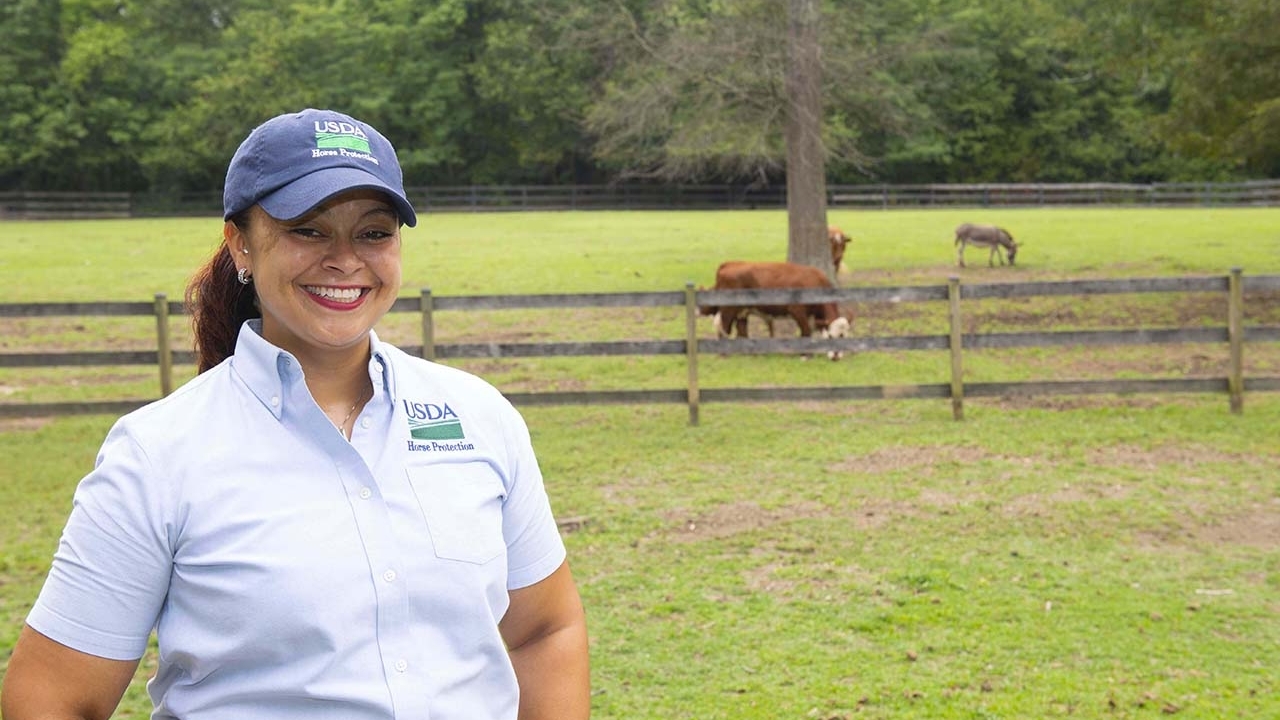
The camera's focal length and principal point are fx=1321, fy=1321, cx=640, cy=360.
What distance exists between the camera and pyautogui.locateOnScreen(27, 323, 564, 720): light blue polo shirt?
183cm

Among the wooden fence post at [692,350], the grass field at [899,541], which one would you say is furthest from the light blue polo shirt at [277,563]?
the wooden fence post at [692,350]

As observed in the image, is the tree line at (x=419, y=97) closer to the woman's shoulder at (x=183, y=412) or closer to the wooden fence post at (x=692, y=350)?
the wooden fence post at (x=692, y=350)

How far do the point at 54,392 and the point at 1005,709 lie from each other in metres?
11.2

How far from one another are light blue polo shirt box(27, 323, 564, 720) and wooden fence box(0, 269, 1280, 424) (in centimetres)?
845

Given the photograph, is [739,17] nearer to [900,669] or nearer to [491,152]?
[900,669]

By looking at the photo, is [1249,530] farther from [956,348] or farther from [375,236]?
[375,236]

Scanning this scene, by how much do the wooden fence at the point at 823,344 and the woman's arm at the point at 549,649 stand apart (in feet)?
26.9

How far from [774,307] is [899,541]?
7430 millimetres

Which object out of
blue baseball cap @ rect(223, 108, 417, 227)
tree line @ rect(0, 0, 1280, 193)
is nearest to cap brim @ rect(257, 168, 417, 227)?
blue baseball cap @ rect(223, 108, 417, 227)

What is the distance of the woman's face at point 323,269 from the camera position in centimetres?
204

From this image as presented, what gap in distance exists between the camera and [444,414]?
2.11 m

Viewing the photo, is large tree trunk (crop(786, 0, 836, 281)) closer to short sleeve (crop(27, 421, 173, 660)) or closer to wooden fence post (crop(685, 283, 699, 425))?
wooden fence post (crop(685, 283, 699, 425))

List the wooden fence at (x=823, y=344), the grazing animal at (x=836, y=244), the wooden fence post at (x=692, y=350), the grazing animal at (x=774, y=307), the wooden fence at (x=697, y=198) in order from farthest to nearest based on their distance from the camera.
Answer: the wooden fence at (x=697, y=198), the grazing animal at (x=836, y=244), the grazing animal at (x=774, y=307), the wooden fence post at (x=692, y=350), the wooden fence at (x=823, y=344)

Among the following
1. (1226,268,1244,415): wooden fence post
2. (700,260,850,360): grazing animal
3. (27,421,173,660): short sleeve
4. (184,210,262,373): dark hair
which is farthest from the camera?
(700,260,850,360): grazing animal
